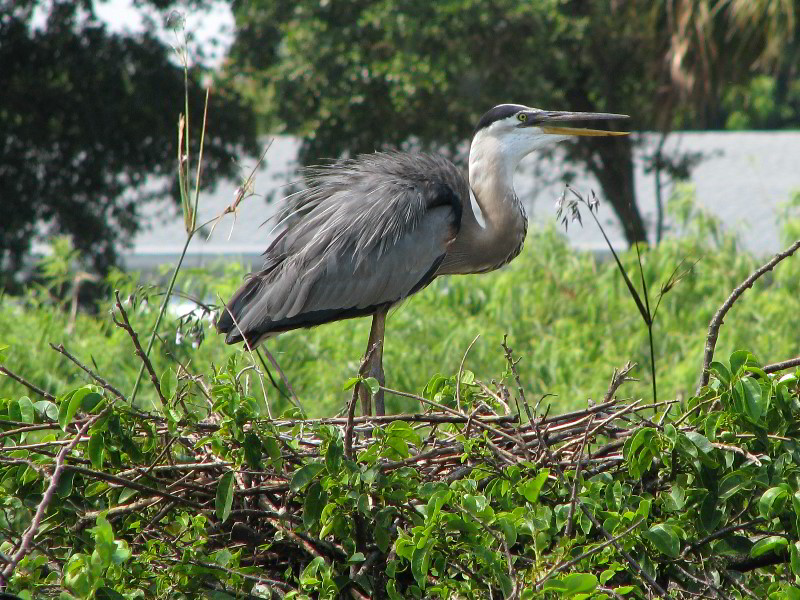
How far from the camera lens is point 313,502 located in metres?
2.89

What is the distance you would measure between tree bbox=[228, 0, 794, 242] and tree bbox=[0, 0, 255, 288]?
40.6 inches

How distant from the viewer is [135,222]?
51.3ft

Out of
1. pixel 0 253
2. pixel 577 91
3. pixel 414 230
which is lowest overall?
pixel 0 253

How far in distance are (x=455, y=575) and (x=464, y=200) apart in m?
3.14

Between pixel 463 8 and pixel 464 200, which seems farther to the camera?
pixel 463 8

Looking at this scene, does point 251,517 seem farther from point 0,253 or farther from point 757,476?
point 0,253

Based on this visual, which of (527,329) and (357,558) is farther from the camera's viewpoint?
(527,329)

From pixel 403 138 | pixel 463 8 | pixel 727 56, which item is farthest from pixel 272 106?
pixel 727 56

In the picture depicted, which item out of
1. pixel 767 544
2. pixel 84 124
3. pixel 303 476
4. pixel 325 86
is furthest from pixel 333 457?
pixel 84 124

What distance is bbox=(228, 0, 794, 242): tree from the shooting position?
1291 centimetres

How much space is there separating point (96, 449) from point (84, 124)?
12.8 m

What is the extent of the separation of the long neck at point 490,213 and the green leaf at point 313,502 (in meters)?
3.12

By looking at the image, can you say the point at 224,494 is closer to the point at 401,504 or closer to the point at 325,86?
the point at 401,504

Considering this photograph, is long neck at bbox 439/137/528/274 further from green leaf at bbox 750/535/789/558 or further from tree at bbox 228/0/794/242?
tree at bbox 228/0/794/242
